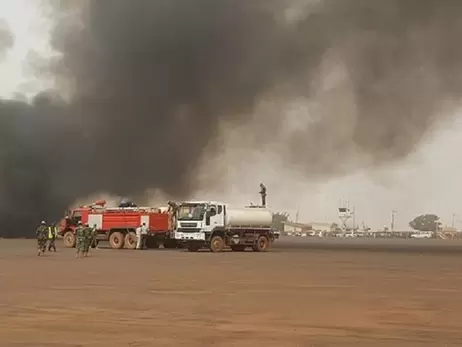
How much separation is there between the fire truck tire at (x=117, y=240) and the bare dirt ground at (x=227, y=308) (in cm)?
1861

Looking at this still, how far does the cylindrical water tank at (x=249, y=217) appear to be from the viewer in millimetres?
39094

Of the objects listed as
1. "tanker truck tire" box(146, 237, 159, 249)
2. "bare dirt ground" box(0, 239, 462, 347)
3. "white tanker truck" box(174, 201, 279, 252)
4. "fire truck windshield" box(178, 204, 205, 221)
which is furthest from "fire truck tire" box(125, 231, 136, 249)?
"bare dirt ground" box(0, 239, 462, 347)

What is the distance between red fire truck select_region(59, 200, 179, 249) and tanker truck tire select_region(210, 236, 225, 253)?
122 inches

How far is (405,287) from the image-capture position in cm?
1803

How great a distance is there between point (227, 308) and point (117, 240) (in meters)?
29.0

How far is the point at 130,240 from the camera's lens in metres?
41.3

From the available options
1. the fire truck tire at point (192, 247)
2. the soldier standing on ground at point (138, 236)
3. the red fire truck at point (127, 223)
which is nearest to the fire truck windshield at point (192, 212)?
the red fire truck at point (127, 223)

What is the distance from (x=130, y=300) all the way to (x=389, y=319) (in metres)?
5.52

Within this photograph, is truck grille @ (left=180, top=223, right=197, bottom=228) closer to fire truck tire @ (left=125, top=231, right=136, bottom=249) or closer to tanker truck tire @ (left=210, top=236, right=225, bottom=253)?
tanker truck tire @ (left=210, top=236, right=225, bottom=253)

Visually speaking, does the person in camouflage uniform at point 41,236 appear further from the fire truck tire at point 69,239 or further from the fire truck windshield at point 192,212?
the fire truck tire at point 69,239

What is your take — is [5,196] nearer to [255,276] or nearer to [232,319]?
[255,276]

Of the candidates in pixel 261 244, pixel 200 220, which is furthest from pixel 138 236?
pixel 261 244

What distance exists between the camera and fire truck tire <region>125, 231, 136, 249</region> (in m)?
41.0

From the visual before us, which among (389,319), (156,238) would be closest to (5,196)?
(156,238)
